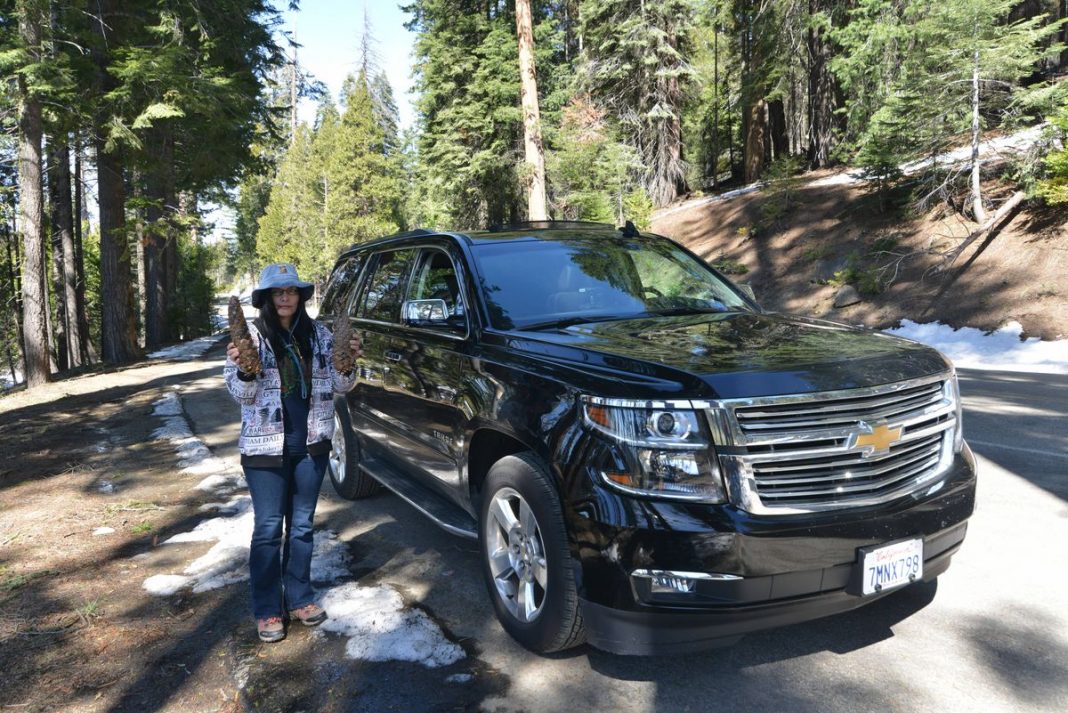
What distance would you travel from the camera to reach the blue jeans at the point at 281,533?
12.2 ft

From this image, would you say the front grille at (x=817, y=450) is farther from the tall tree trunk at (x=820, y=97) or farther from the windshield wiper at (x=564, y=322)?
the tall tree trunk at (x=820, y=97)

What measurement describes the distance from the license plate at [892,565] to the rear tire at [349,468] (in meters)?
3.97

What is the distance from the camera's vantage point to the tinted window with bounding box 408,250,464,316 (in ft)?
14.3

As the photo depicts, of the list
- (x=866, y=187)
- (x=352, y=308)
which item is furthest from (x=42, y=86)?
(x=866, y=187)

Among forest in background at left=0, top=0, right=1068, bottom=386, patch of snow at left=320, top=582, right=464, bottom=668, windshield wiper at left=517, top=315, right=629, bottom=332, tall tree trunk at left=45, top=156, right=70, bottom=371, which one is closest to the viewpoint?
patch of snow at left=320, top=582, right=464, bottom=668

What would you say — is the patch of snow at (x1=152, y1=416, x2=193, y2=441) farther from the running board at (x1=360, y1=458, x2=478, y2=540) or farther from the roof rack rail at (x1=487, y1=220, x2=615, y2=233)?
the roof rack rail at (x1=487, y1=220, x2=615, y2=233)

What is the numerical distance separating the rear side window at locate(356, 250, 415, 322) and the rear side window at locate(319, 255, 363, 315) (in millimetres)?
388

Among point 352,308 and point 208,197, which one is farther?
point 208,197

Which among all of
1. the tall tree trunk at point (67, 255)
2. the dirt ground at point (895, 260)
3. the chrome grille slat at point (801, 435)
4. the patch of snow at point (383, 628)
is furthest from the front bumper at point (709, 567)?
the tall tree trunk at point (67, 255)

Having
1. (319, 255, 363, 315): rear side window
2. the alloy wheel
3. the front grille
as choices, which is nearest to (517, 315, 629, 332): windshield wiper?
the alloy wheel

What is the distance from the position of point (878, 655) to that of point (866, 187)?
1911 centimetres

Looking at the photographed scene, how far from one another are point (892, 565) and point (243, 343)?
291 centimetres

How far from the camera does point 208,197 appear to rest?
71.4ft

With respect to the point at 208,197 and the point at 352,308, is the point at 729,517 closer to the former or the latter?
the point at 352,308
